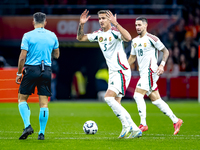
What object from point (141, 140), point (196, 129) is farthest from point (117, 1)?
point (141, 140)

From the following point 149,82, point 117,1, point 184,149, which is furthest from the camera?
point 117,1

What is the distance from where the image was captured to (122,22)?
826 inches

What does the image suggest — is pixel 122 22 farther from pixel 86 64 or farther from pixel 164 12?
pixel 86 64

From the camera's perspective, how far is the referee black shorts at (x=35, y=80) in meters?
6.90

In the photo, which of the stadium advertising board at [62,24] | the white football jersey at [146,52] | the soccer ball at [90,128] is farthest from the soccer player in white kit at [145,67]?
the stadium advertising board at [62,24]

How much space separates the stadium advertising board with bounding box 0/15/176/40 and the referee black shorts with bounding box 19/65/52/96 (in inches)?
553

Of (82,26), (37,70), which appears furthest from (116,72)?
(37,70)

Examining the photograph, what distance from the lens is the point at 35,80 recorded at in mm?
6930

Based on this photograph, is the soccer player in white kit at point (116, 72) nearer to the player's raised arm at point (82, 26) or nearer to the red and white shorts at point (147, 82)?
the player's raised arm at point (82, 26)

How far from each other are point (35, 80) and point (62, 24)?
567 inches

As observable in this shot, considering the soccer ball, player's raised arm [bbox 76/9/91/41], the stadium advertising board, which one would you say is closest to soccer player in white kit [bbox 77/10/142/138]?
player's raised arm [bbox 76/9/91/41]

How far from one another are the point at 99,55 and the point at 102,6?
3.49 meters

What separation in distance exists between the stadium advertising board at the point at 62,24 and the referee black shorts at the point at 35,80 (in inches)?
553

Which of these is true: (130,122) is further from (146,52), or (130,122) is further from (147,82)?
(146,52)
